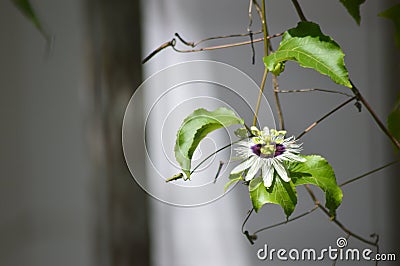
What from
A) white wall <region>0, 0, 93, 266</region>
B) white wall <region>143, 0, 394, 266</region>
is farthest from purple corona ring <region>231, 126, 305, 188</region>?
white wall <region>0, 0, 93, 266</region>

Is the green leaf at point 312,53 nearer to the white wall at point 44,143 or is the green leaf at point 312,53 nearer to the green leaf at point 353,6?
the green leaf at point 353,6

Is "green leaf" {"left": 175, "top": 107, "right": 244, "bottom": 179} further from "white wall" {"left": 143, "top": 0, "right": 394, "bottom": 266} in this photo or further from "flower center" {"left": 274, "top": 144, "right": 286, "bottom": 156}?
"white wall" {"left": 143, "top": 0, "right": 394, "bottom": 266}

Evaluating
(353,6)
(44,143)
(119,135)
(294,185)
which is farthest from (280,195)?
(44,143)

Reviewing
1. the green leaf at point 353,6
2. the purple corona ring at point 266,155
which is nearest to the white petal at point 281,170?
the purple corona ring at point 266,155

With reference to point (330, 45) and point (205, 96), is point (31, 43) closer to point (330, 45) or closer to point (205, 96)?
point (205, 96)

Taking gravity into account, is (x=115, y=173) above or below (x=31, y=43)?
below

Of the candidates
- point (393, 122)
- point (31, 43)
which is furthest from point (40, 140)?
point (393, 122)

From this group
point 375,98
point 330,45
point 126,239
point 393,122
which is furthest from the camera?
point 375,98
